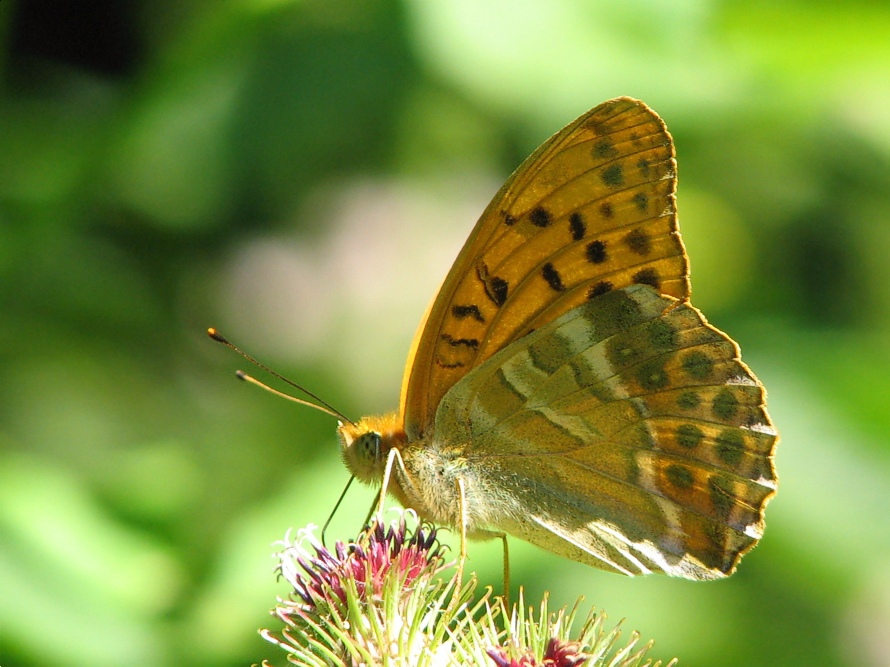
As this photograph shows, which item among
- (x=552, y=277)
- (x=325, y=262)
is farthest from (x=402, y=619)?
(x=325, y=262)

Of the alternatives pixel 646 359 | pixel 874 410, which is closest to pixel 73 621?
pixel 646 359

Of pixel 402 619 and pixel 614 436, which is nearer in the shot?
pixel 402 619

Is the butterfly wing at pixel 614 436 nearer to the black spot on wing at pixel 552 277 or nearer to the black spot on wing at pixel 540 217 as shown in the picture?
the black spot on wing at pixel 552 277

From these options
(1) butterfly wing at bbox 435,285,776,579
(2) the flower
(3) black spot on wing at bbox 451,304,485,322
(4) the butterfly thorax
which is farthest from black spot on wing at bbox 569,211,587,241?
(2) the flower

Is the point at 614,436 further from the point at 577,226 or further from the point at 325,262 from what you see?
the point at 325,262

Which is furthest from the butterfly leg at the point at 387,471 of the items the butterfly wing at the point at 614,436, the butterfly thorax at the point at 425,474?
the butterfly wing at the point at 614,436

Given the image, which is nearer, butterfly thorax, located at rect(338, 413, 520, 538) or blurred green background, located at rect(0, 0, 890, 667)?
butterfly thorax, located at rect(338, 413, 520, 538)

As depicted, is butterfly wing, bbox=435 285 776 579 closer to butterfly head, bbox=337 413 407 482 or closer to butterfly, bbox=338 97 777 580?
butterfly, bbox=338 97 777 580
